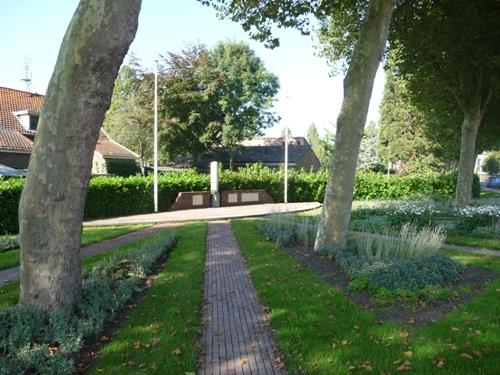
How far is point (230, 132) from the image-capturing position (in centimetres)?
4019

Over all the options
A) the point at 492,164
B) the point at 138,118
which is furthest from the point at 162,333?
the point at 492,164

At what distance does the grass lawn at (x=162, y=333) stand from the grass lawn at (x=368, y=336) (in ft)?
3.48

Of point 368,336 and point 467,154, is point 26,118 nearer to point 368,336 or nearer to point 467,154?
point 467,154

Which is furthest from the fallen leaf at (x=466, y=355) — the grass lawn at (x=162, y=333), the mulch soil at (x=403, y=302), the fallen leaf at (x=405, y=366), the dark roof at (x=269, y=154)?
the dark roof at (x=269, y=154)

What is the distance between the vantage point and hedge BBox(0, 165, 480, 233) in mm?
15844

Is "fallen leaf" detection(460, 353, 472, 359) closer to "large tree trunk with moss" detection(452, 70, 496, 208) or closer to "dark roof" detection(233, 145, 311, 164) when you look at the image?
"large tree trunk with moss" detection(452, 70, 496, 208)

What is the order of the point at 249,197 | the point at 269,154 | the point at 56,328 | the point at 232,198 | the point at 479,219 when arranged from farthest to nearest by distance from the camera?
the point at 269,154 < the point at 249,197 < the point at 232,198 < the point at 479,219 < the point at 56,328

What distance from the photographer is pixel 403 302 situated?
584cm

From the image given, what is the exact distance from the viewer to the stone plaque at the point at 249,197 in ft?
85.9

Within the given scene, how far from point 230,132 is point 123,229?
2632cm

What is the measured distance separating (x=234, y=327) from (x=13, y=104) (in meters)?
30.6

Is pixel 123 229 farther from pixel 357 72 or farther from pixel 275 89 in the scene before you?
pixel 275 89

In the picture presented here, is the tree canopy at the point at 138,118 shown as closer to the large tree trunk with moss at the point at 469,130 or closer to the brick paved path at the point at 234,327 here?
the large tree trunk with moss at the point at 469,130

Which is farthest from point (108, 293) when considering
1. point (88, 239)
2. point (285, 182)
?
point (285, 182)
